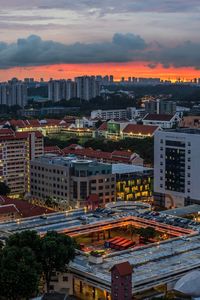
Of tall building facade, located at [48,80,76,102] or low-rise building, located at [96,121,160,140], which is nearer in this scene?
low-rise building, located at [96,121,160,140]

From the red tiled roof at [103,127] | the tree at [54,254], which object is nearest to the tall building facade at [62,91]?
the red tiled roof at [103,127]

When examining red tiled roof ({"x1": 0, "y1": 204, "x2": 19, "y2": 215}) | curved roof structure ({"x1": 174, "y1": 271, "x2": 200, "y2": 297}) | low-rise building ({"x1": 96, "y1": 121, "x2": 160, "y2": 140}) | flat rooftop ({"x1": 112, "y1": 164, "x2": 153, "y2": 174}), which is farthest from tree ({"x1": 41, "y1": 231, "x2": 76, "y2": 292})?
low-rise building ({"x1": 96, "y1": 121, "x2": 160, "y2": 140})

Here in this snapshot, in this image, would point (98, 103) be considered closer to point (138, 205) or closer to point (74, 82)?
point (74, 82)

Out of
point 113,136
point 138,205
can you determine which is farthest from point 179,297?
point 113,136

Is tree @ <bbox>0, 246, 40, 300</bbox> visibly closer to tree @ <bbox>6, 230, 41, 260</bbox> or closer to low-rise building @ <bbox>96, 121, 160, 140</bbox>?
tree @ <bbox>6, 230, 41, 260</bbox>

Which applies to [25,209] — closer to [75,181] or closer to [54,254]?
[75,181]

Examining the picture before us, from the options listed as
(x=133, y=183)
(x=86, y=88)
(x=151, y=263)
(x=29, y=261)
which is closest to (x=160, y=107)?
(x=86, y=88)
